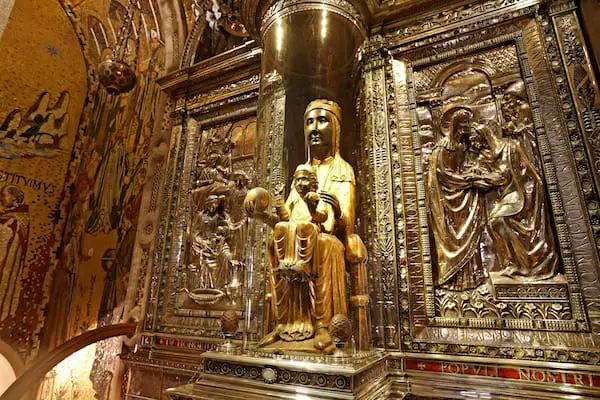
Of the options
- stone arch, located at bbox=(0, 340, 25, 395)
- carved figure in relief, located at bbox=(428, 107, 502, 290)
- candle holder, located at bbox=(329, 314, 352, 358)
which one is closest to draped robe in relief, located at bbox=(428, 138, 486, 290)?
carved figure in relief, located at bbox=(428, 107, 502, 290)

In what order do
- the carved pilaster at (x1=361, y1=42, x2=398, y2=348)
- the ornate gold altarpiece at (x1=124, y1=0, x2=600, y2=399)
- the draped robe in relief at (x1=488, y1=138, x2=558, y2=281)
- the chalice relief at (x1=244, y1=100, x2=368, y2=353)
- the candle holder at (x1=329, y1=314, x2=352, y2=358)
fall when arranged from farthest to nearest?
1. the carved pilaster at (x1=361, y1=42, x2=398, y2=348)
2. the draped robe in relief at (x1=488, y1=138, x2=558, y2=281)
3. the chalice relief at (x1=244, y1=100, x2=368, y2=353)
4. the ornate gold altarpiece at (x1=124, y1=0, x2=600, y2=399)
5. the candle holder at (x1=329, y1=314, x2=352, y2=358)

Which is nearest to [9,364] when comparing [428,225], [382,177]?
[382,177]

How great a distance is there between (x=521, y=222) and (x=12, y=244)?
636 centimetres

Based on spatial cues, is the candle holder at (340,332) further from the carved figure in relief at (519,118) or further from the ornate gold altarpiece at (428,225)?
the carved figure in relief at (519,118)

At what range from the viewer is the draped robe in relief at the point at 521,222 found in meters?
2.48

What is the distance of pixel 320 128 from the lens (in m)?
2.94

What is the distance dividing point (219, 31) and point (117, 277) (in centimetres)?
364

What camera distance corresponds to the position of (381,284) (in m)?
2.90

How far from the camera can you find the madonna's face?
2.94 metres

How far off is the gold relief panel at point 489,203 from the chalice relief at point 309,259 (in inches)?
23.6

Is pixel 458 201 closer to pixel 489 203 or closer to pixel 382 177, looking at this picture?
pixel 489 203

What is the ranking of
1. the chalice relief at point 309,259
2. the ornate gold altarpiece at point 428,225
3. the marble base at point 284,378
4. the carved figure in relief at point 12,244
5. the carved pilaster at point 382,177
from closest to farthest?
the marble base at point 284,378 < the ornate gold altarpiece at point 428,225 < the chalice relief at point 309,259 < the carved pilaster at point 382,177 < the carved figure in relief at point 12,244

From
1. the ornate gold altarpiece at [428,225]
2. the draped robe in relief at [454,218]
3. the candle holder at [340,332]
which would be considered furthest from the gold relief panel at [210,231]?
the draped robe in relief at [454,218]

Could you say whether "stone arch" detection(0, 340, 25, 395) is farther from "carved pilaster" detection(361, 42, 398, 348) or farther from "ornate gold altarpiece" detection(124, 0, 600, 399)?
"carved pilaster" detection(361, 42, 398, 348)
